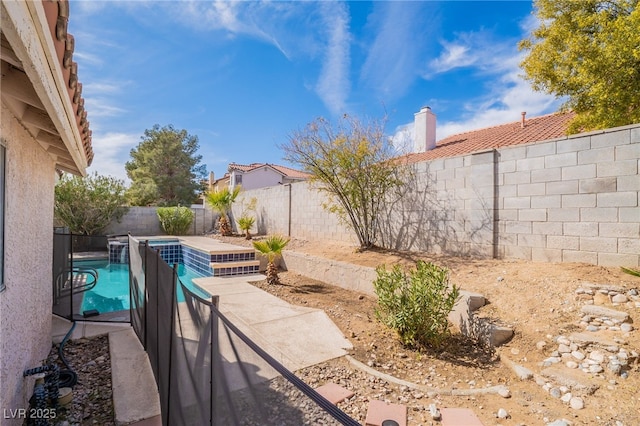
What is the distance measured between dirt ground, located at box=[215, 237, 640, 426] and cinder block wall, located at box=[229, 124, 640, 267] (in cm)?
38

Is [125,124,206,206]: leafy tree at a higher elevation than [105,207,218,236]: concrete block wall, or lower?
higher

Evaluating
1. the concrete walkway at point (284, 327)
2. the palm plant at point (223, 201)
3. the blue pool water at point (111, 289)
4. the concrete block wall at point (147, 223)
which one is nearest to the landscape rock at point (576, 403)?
the concrete walkway at point (284, 327)

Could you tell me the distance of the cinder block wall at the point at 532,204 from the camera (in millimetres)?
4828

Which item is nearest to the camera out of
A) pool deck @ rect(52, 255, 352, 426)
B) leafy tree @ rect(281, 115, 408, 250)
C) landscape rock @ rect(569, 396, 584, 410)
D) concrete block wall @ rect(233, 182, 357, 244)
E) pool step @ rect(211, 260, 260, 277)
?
landscape rock @ rect(569, 396, 584, 410)

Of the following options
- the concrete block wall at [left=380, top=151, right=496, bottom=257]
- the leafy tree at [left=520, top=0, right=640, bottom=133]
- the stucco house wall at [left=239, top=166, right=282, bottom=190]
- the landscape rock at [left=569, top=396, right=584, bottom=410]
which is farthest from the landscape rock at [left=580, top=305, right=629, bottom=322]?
the stucco house wall at [left=239, top=166, right=282, bottom=190]

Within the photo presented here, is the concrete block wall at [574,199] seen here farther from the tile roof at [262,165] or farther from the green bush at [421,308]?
the tile roof at [262,165]

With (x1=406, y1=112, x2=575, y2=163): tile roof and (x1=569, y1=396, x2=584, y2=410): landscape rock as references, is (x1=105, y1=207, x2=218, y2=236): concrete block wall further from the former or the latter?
A: (x1=569, y1=396, x2=584, y2=410): landscape rock

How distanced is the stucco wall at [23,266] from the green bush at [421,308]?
408cm

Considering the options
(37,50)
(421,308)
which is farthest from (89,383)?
(421,308)

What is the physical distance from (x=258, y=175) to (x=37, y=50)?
83.1ft

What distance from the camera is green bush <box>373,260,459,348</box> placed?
4.09 m

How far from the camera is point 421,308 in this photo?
4094 millimetres

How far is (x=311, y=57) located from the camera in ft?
32.2

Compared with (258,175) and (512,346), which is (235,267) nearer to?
(512,346)
